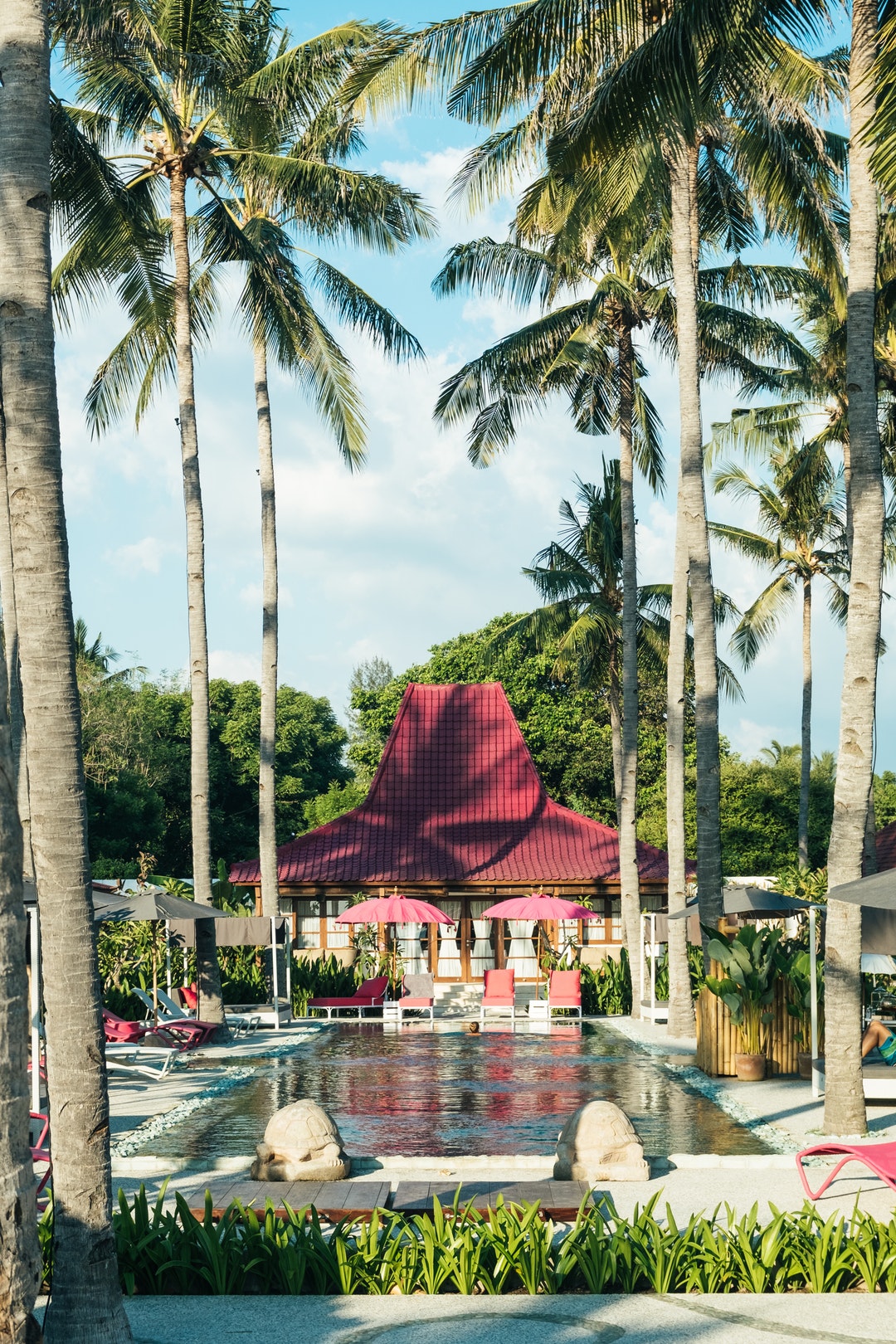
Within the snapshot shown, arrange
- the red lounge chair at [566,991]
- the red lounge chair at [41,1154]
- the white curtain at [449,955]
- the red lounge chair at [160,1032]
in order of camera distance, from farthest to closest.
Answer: the white curtain at [449,955] < the red lounge chair at [566,991] < the red lounge chair at [160,1032] < the red lounge chair at [41,1154]

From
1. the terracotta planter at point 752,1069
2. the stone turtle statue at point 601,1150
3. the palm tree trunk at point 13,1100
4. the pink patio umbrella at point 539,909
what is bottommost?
the terracotta planter at point 752,1069

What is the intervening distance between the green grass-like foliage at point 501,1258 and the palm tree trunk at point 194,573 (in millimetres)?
13741

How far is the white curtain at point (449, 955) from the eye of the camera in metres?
31.9

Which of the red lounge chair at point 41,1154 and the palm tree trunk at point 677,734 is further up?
the palm tree trunk at point 677,734

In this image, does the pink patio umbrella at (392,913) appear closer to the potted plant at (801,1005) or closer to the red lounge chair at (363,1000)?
the red lounge chair at (363,1000)

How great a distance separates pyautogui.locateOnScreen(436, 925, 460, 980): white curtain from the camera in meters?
31.9

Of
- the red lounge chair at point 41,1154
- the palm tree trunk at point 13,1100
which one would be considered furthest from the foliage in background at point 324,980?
the palm tree trunk at point 13,1100

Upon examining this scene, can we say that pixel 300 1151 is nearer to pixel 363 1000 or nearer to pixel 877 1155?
pixel 877 1155

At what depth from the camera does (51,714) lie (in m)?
5.87

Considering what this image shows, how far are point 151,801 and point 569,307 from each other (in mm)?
24344

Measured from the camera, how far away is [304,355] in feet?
80.3

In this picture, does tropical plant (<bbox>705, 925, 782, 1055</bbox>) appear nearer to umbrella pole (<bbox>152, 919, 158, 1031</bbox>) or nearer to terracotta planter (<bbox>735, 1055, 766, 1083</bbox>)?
terracotta planter (<bbox>735, 1055, 766, 1083</bbox>)

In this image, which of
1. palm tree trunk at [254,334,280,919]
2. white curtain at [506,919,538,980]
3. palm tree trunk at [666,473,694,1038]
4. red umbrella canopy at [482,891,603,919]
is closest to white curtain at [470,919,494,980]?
white curtain at [506,919,538,980]

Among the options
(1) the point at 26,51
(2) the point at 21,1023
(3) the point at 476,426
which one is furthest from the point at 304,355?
(2) the point at 21,1023
